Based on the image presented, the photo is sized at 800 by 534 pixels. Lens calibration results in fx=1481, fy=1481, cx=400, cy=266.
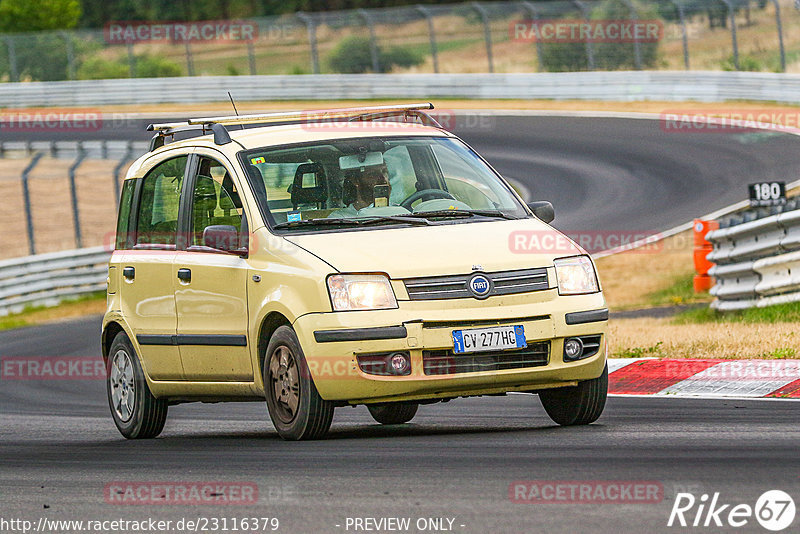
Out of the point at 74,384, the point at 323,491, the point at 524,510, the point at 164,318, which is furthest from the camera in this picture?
the point at 74,384

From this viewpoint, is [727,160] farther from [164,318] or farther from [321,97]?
[164,318]

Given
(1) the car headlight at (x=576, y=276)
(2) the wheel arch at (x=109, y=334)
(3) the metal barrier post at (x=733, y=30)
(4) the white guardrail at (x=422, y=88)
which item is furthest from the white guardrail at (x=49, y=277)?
(3) the metal barrier post at (x=733, y=30)

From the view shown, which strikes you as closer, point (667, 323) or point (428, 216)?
point (428, 216)

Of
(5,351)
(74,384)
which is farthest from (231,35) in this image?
(74,384)

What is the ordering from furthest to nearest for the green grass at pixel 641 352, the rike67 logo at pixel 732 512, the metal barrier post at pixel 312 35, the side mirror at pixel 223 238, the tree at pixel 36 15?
the tree at pixel 36 15
the metal barrier post at pixel 312 35
the green grass at pixel 641 352
the side mirror at pixel 223 238
the rike67 logo at pixel 732 512

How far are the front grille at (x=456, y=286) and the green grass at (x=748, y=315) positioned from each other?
18.7ft

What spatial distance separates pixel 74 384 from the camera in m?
14.7

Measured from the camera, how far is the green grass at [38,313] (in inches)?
909

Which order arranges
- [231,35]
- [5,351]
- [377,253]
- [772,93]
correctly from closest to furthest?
[377,253] < [5,351] < [772,93] < [231,35]

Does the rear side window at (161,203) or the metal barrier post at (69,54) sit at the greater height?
the metal barrier post at (69,54)

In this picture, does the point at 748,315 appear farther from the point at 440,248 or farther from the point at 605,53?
the point at 605,53

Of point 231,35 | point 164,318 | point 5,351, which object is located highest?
point 231,35

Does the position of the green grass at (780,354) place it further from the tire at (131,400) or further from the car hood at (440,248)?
the tire at (131,400)

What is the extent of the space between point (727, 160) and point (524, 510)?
24.4m
